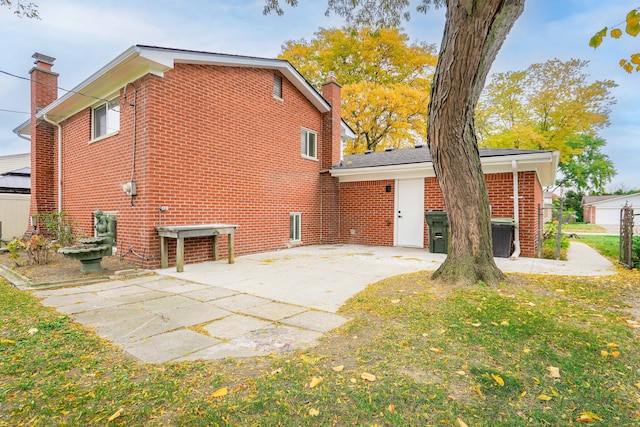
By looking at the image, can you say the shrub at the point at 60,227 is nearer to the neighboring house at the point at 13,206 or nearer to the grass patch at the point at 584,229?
the neighboring house at the point at 13,206

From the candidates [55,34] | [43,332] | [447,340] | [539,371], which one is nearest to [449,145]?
[447,340]

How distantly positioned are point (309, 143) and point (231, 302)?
A: 27.1 feet

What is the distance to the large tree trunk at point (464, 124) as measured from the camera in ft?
13.5

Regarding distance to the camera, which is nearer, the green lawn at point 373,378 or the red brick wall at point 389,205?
the green lawn at point 373,378

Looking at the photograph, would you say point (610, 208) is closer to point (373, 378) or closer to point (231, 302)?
point (231, 302)

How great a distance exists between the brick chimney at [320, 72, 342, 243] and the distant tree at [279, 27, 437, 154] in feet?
27.2

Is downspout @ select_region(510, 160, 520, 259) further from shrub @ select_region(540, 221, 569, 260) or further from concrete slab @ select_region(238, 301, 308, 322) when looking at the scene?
concrete slab @ select_region(238, 301, 308, 322)

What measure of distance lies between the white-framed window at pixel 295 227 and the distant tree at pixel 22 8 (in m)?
7.27

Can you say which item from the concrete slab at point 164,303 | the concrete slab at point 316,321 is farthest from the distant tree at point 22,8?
the concrete slab at point 316,321

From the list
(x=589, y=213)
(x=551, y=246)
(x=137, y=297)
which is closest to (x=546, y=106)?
(x=551, y=246)

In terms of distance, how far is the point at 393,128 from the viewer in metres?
21.1

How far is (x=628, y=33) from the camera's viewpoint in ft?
9.30

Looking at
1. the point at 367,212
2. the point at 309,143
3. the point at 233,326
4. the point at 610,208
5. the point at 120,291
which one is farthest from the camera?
the point at 610,208

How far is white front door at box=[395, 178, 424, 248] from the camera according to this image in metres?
10.6
